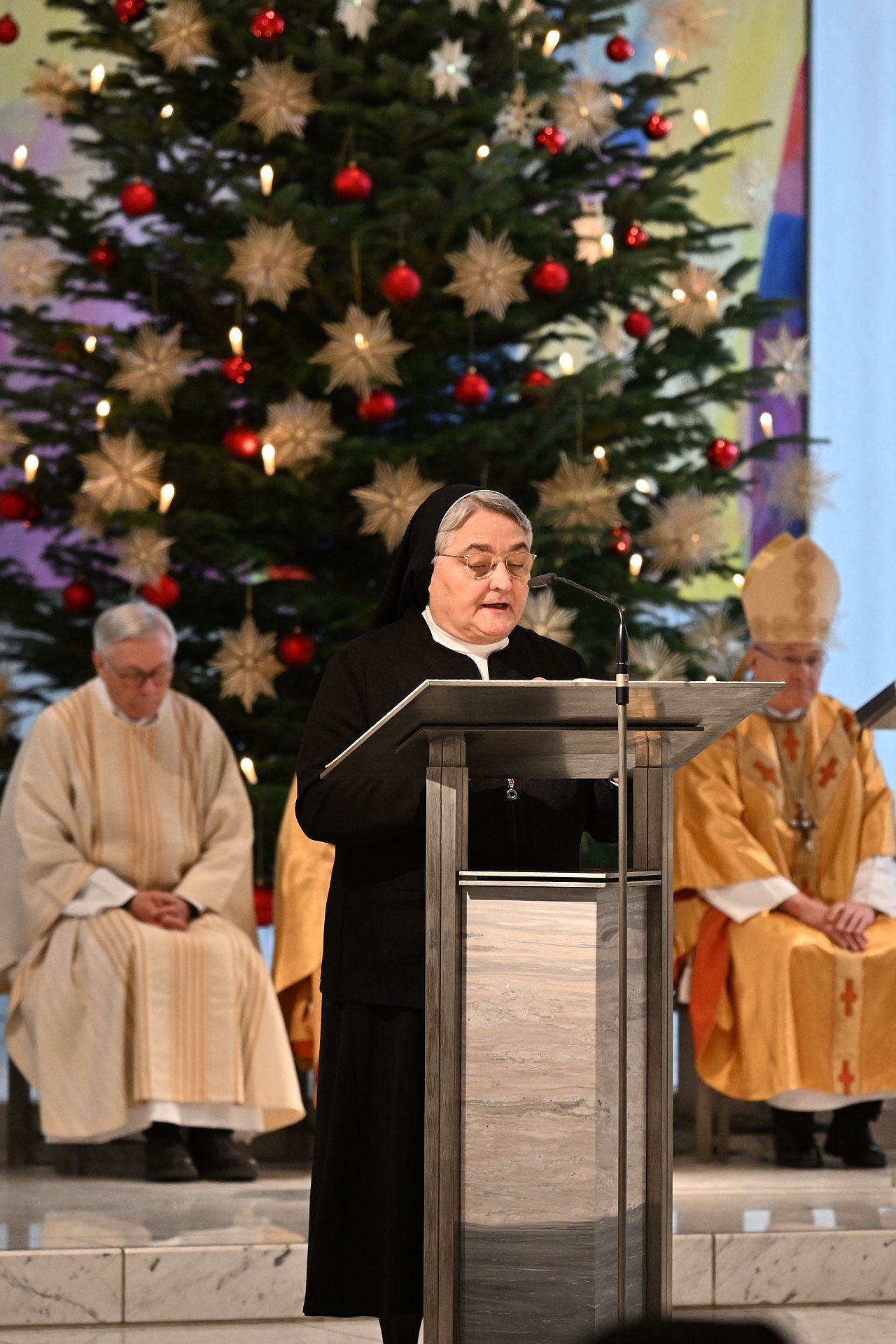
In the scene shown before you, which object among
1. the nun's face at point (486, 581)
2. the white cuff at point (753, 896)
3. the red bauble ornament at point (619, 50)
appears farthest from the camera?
the red bauble ornament at point (619, 50)

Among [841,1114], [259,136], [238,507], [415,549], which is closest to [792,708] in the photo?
[841,1114]

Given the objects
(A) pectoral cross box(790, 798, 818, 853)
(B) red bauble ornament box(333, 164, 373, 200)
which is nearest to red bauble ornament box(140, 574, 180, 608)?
(B) red bauble ornament box(333, 164, 373, 200)

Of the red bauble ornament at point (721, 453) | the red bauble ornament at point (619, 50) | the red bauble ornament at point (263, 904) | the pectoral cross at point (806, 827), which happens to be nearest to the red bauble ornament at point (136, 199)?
the red bauble ornament at point (619, 50)

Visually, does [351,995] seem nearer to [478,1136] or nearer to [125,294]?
[478,1136]

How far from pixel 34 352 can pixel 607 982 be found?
4.27m

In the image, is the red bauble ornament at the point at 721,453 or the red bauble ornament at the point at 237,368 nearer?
the red bauble ornament at the point at 237,368

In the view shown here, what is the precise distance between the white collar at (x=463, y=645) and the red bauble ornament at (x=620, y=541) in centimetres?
300

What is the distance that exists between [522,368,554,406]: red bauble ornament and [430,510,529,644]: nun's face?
330 cm

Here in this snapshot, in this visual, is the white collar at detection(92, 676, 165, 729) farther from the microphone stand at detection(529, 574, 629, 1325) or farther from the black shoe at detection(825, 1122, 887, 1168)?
the microphone stand at detection(529, 574, 629, 1325)

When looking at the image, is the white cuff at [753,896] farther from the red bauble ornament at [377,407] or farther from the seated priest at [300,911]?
the red bauble ornament at [377,407]

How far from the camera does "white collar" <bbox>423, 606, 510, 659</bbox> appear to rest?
12.0 ft

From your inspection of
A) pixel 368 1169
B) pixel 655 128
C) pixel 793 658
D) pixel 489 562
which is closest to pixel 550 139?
pixel 655 128

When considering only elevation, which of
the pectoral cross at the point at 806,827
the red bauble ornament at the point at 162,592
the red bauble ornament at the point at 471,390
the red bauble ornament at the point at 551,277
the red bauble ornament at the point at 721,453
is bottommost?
the pectoral cross at the point at 806,827

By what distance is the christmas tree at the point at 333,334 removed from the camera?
6.44m
